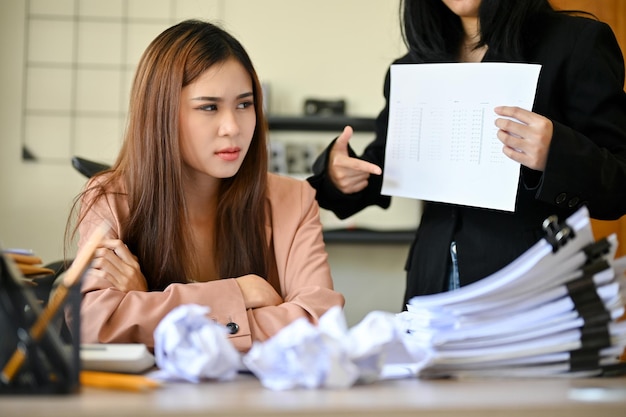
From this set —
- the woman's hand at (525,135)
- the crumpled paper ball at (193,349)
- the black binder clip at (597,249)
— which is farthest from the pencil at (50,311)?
the woman's hand at (525,135)

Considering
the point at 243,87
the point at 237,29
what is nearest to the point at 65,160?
the point at 237,29

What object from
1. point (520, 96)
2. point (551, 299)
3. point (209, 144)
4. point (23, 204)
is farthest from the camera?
point (23, 204)

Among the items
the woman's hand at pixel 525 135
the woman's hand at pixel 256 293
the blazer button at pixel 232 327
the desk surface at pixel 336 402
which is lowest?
the blazer button at pixel 232 327

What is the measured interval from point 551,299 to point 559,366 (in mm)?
77

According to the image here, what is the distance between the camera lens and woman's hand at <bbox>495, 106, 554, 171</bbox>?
1.30m

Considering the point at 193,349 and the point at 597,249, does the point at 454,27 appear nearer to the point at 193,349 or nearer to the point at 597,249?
the point at 597,249

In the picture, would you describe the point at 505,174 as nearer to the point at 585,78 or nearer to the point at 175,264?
the point at 585,78

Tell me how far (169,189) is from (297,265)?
290mm

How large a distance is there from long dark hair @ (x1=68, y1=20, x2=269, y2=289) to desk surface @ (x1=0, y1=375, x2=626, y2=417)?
2.44 ft

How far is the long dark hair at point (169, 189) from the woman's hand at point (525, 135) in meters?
0.52

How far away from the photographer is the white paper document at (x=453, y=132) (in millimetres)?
1454

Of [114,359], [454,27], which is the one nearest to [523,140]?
[454,27]

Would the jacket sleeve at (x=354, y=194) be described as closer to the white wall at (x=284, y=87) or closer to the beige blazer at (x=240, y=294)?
the beige blazer at (x=240, y=294)

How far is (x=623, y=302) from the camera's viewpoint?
0.89m
